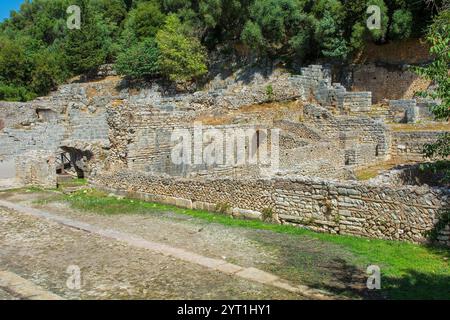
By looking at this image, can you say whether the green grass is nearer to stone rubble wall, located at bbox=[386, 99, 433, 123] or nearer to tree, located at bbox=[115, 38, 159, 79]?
stone rubble wall, located at bbox=[386, 99, 433, 123]

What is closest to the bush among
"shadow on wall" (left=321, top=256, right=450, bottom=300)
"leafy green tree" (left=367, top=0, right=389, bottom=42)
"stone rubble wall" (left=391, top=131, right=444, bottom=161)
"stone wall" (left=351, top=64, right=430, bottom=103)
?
"stone wall" (left=351, top=64, right=430, bottom=103)

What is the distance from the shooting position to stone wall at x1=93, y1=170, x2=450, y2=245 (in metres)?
8.32

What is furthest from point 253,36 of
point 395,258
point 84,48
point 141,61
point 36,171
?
point 395,258

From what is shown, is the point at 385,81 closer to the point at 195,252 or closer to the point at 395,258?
the point at 395,258

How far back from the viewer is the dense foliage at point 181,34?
2888 centimetres

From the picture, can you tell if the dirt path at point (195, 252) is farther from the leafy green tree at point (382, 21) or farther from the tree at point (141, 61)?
the tree at point (141, 61)

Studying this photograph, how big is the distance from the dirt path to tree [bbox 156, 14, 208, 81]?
2859 cm

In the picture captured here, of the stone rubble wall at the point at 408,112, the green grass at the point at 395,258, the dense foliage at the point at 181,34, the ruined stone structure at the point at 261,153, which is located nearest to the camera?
the green grass at the point at 395,258

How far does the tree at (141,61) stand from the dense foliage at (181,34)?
0.09 metres

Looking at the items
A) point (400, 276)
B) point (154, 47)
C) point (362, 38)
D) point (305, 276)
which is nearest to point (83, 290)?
point (305, 276)

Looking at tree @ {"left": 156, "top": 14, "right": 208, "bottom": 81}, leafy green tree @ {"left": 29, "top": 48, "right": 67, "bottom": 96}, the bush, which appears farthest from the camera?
leafy green tree @ {"left": 29, "top": 48, "right": 67, "bottom": 96}

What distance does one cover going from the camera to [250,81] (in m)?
34.7

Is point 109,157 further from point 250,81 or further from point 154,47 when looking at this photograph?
point 154,47

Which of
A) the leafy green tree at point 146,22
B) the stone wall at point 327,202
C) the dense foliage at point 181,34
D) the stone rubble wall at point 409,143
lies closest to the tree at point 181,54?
the dense foliage at point 181,34
